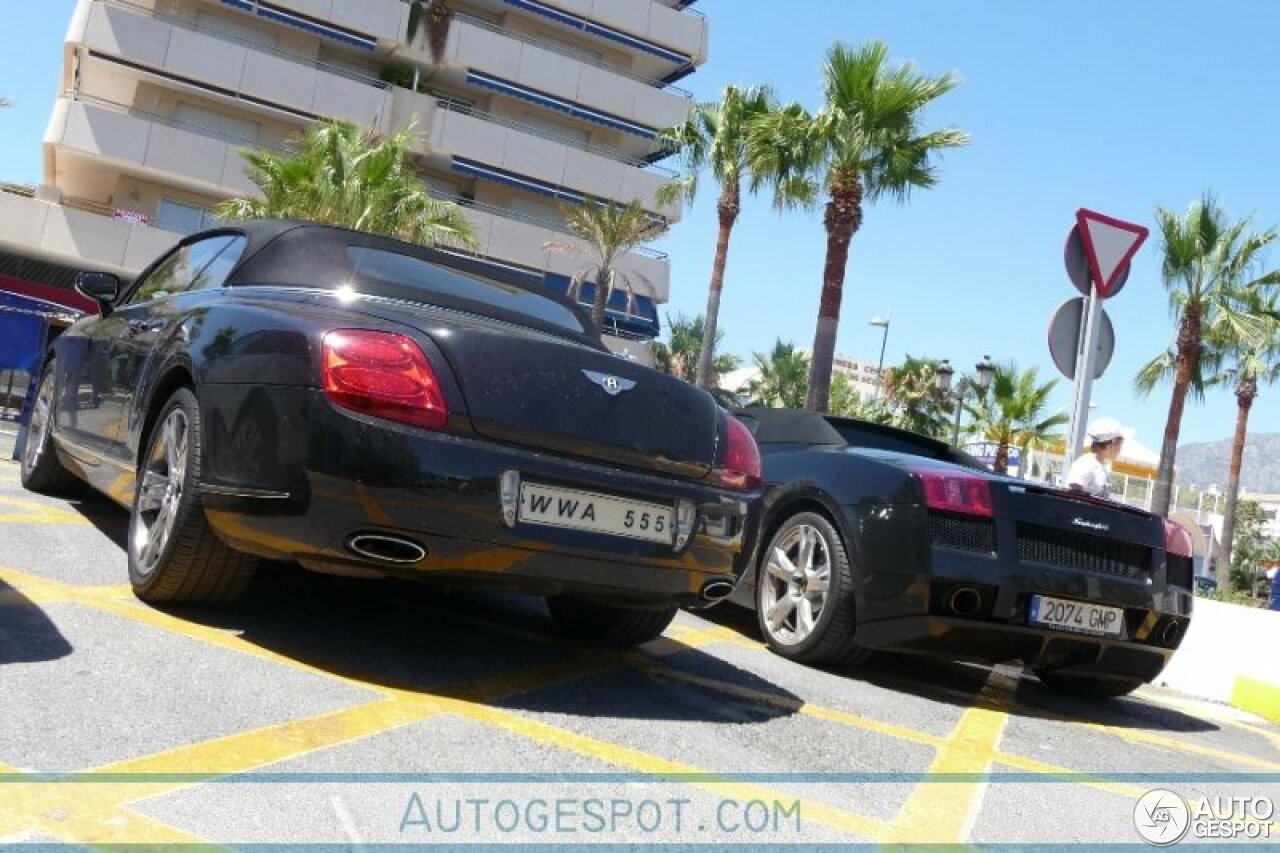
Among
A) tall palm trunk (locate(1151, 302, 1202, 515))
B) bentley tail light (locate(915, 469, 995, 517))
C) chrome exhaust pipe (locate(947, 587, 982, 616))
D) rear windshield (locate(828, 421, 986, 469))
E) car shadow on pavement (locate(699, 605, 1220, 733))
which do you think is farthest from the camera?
tall palm trunk (locate(1151, 302, 1202, 515))

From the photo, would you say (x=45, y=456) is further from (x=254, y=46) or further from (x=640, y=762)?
(x=254, y=46)

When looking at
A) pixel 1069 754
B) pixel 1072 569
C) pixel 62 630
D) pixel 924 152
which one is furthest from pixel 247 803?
pixel 924 152

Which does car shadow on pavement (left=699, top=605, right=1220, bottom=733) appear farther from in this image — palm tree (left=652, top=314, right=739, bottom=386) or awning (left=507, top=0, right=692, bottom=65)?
palm tree (left=652, top=314, right=739, bottom=386)

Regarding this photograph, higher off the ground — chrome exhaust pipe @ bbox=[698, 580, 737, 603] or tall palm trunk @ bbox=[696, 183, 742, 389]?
tall palm trunk @ bbox=[696, 183, 742, 389]

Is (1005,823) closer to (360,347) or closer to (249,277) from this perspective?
(360,347)

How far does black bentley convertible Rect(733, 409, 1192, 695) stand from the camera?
4.55 m

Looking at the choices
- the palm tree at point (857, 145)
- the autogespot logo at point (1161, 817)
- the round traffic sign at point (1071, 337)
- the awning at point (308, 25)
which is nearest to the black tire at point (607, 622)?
the autogespot logo at point (1161, 817)

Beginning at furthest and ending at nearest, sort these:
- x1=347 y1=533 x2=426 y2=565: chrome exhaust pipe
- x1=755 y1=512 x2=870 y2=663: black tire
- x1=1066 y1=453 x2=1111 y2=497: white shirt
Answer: x1=1066 y1=453 x2=1111 y2=497: white shirt
x1=755 y1=512 x2=870 y2=663: black tire
x1=347 y1=533 x2=426 y2=565: chrome exhaust pipe

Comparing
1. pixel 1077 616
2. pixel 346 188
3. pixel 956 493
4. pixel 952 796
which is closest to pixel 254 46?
pixel 346 188

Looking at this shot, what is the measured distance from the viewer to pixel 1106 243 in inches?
275

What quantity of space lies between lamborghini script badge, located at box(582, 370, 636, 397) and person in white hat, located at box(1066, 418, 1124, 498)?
454 centimetres

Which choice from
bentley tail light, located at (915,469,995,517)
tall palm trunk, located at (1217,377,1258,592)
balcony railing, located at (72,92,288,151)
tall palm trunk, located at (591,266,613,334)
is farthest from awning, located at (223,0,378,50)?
bentley tail light, located at (915,469,995,517)

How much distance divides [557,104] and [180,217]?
40.3 ft

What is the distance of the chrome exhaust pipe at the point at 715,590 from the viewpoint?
12.2ft
